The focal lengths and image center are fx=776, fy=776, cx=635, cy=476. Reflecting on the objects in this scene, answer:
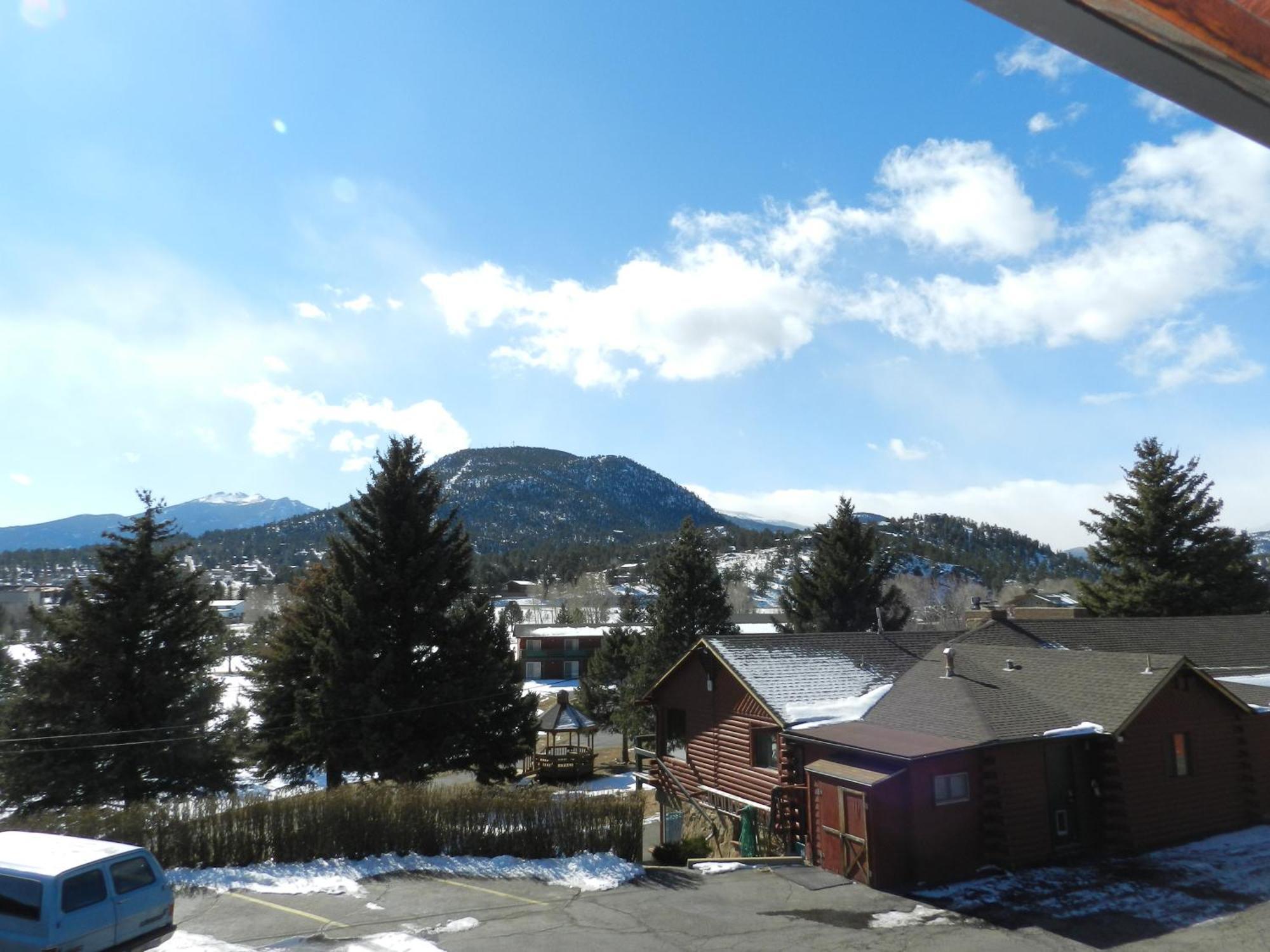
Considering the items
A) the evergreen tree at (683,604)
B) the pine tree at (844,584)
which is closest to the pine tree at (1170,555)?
the pine tree at (844,584)

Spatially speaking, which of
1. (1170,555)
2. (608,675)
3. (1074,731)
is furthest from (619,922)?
(1170,555)

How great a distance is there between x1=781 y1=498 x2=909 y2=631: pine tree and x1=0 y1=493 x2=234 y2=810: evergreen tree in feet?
118

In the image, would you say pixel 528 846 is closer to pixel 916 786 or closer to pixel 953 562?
pixel 916 786

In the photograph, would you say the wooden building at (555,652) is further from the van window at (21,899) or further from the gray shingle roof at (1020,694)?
the van window at (21,899)

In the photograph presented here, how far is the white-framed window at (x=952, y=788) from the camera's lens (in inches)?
722

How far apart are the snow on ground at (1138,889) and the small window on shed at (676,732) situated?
12.0m

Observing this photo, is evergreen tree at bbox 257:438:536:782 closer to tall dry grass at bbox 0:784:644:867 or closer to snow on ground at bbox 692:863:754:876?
tall dry grass at bbox 0:784:644:867

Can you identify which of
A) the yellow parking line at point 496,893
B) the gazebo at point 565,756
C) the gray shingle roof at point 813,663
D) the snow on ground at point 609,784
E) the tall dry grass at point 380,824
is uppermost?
the gray shingle roof at point 813,663

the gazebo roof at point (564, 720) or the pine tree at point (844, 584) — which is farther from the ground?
the pine tree at point (844, 584)

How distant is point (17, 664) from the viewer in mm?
25016

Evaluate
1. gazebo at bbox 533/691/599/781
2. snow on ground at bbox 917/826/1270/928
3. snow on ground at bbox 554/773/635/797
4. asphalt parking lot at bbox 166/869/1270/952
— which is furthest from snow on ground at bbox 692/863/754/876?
gazebo at bbox 533/691/599/781

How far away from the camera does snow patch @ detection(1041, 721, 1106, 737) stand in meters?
19.6

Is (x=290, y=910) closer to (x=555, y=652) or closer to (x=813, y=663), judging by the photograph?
(x=813, y=663)

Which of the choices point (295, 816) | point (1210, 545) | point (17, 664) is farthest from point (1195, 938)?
point (1210, 545)
